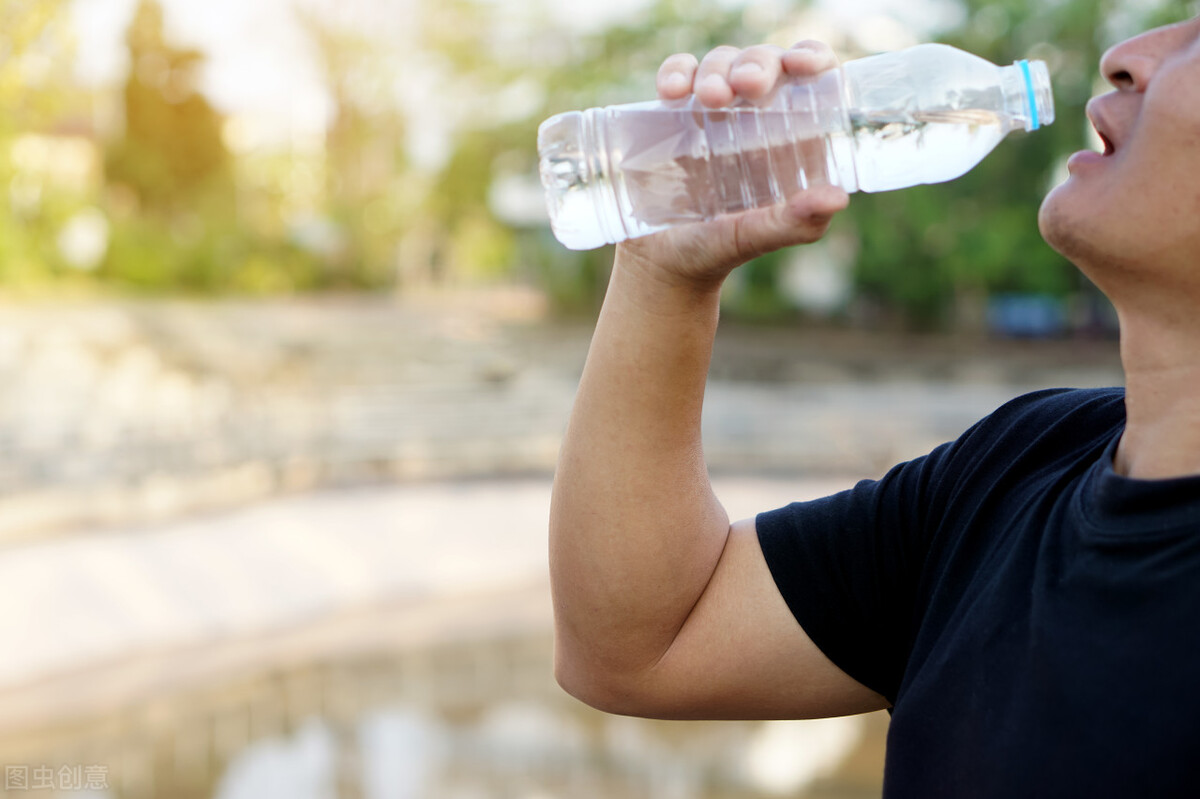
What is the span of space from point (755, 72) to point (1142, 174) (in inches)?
14.2

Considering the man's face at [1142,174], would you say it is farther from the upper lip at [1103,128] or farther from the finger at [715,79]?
the finger at [715,79]

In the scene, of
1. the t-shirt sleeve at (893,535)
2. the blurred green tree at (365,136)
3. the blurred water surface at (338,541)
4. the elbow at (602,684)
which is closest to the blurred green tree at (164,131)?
the blurred green tree at (365,136)

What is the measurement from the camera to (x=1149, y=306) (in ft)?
3.51

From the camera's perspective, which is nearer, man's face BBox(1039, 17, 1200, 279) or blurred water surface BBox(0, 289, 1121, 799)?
man's face BBox(1039, 17, 1200, 279)

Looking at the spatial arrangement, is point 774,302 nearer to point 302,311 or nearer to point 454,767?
point 302,311

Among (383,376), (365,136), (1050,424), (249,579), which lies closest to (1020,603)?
(1050,424)

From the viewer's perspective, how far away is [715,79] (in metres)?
1.08

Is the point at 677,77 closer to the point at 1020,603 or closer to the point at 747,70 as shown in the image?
the point at 747,70

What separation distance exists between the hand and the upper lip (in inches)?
10.3

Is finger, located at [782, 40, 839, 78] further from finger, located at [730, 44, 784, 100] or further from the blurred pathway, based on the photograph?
the blurred pathway

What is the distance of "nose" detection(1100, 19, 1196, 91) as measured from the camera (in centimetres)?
107

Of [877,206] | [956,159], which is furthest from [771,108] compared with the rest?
[877,206]

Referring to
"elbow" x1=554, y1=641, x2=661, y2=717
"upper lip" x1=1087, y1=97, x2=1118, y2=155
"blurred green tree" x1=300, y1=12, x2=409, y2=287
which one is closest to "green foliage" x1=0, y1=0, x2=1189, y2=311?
"blurred green tree" x1=300, y1=12, x2=409, y2=287

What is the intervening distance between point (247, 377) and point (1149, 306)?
46.7 ft
